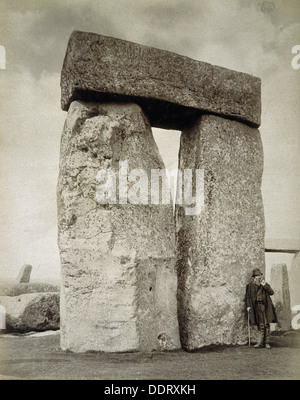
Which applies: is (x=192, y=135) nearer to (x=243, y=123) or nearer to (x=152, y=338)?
(x=243, y=123)

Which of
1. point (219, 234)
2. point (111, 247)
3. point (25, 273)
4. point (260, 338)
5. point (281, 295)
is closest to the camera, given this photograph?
point (111, 247)

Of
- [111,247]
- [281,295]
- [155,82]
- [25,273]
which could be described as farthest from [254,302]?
[25,273]

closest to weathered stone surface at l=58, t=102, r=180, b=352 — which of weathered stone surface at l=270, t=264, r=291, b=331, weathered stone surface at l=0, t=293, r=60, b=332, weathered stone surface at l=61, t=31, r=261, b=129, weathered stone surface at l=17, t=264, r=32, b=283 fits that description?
weathered stone surface at l=61, t=31, r=261, b=129

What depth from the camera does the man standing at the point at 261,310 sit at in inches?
219

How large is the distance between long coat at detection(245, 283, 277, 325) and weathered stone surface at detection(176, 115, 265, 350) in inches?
4.1

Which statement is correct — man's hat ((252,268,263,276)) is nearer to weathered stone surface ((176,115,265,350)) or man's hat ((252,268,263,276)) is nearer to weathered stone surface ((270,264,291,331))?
weathered stone surface ((176,115,265,350))

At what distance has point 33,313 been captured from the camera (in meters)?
6.77

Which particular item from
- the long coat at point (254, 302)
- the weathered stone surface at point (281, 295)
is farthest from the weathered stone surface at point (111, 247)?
the weathered stone surface at point (281, 295)

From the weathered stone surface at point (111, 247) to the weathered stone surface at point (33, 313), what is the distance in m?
1.74

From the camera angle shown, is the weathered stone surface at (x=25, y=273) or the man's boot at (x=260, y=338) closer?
the man's boot at (x=260, y=338)

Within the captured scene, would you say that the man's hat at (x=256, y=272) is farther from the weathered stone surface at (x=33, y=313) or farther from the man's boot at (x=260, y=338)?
the weathered stone surface at (x=33, y=313)

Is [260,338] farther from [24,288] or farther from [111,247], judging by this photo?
[24,288]

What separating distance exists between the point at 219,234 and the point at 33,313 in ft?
9.52
